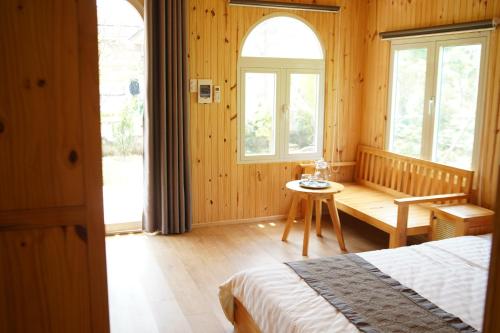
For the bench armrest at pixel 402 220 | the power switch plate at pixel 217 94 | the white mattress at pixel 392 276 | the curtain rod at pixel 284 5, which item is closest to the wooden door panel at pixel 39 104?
the white mattress at pixel 392 276

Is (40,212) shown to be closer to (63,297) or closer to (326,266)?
(63,297)

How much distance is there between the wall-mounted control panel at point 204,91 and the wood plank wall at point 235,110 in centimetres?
6

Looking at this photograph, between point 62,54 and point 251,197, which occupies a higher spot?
point 62,54

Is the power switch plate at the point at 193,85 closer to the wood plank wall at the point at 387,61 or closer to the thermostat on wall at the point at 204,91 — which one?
the thermostat on wall at the point at 204,91

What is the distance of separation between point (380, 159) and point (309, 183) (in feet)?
3.82

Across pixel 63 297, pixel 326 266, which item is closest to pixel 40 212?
pixel 63 297

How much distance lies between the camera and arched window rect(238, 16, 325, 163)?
5.13 metres

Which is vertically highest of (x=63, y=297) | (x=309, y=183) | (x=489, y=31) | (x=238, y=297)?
(x=489, y=31)

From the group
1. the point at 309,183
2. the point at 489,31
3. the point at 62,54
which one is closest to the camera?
the point at 62,54

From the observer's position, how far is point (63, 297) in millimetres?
1136

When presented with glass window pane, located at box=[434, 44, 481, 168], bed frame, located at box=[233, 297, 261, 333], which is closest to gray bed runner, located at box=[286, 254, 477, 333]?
bed frame, located at box=[233, 297, 261, 333]

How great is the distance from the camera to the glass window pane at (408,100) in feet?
15.7

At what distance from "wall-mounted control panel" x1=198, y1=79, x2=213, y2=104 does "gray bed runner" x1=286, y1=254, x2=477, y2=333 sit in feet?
7.85

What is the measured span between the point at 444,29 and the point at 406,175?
4.77ft
